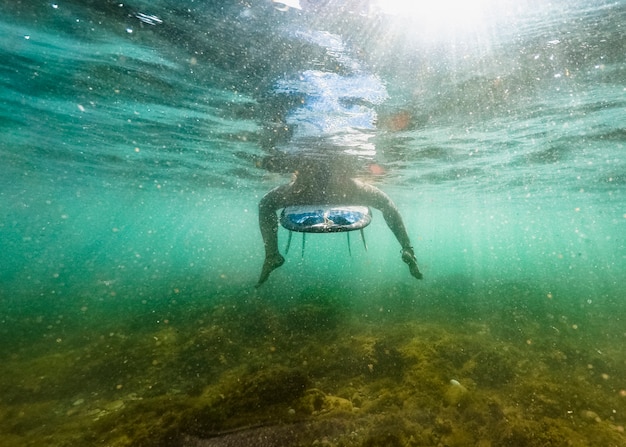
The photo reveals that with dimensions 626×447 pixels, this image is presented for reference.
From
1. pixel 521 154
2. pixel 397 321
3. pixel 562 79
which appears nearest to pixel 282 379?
pixel 397 321

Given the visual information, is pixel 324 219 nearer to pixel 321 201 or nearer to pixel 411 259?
pixel 411 259

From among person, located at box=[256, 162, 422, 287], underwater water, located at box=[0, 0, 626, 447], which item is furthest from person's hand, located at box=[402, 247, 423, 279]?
underwater water, located at box=[0, 0, 626, 447]

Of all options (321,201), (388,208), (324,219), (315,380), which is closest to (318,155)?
(321,201)

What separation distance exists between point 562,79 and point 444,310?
12.4m

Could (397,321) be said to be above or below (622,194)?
below

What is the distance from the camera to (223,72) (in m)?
9.48

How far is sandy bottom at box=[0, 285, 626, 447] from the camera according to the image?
254 inches

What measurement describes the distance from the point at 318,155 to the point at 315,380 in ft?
37.2

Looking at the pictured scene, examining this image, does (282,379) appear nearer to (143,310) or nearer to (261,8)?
(261,8)

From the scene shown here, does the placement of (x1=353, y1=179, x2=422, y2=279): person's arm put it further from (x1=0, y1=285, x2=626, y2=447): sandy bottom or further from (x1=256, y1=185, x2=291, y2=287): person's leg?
(x1=0, y1=285, x2=626, y2=447): sandy bottom

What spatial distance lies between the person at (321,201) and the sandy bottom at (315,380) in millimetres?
3025

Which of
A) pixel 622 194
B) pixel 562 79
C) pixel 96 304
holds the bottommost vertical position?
pixel 96 304

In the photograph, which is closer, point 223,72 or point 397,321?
point 223,72

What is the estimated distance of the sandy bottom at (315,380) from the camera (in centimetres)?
646
